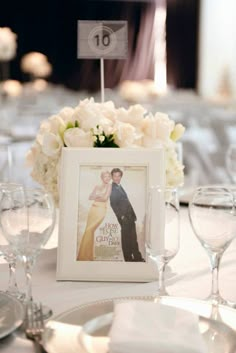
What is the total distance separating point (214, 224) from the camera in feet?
3.16

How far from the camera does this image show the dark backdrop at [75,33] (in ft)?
20.8

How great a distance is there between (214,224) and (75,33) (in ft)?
18.6

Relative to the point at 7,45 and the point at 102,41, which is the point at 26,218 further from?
the point at 7,45

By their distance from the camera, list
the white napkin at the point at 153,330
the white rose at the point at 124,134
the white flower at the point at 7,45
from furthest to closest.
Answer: the white flower at the point at 7,45 → the white rose at the point at 124,134 → the white napkin at the point at 153,330

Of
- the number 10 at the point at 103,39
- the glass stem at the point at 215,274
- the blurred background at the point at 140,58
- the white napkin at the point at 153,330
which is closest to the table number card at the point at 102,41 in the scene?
the number 10 at the point at 103,39

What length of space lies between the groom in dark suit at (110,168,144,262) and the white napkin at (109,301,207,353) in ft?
0.84

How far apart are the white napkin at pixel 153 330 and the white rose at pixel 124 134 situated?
1.31 feet

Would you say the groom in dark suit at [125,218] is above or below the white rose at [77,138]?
below

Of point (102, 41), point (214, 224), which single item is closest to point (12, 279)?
point (214, 224)

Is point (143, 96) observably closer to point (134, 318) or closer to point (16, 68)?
point (16, 68)

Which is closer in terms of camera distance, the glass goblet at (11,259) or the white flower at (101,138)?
the glass goblet at (11,259)

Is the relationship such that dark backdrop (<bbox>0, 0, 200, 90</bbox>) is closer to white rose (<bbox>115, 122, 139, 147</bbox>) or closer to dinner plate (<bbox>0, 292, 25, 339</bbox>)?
white rose (<bbox>115, 122, 139, 147</bbox>)

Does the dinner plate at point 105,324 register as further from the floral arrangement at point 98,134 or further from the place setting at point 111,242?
the floral arrangement at point 98,134

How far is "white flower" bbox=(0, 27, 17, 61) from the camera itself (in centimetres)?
538
